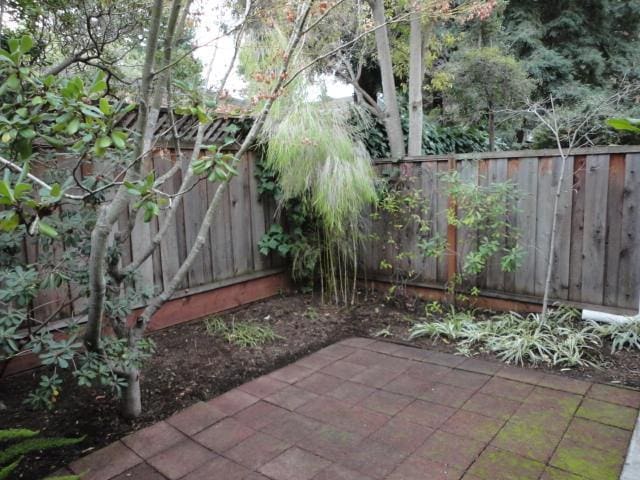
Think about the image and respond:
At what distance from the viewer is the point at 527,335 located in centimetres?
329

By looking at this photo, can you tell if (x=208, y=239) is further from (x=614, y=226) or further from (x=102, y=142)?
(x=614, y=226)

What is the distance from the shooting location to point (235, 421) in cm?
240

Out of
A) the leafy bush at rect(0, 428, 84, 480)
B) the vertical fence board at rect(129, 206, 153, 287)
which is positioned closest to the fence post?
the vertical fence board at rect(129, 206, 153, 287)

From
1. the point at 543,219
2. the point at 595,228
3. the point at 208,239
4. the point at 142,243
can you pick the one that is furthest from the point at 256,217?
the point at 595,228

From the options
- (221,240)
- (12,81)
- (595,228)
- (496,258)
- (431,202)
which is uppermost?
(12,81)

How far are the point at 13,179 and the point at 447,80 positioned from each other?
5831 millimetres

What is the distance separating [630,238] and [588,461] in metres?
1.99

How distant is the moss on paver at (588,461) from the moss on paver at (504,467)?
0.11 metres

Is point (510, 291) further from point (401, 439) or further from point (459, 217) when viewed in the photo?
point (401, 439)

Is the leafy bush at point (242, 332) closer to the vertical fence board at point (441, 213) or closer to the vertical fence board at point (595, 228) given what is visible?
the vertical fence board at point (441, 213)

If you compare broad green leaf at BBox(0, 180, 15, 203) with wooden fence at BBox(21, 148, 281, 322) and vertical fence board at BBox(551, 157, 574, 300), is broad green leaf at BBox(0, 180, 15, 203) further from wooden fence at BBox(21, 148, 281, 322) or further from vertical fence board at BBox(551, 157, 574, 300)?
vertical fence board at BBox(551, 157, 574, 300)

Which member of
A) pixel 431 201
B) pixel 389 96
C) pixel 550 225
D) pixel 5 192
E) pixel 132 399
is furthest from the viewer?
pixel 389 96

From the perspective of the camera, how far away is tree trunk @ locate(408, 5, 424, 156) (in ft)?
17.4

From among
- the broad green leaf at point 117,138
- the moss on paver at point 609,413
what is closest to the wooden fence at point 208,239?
the broad green leaf at point 117,138
